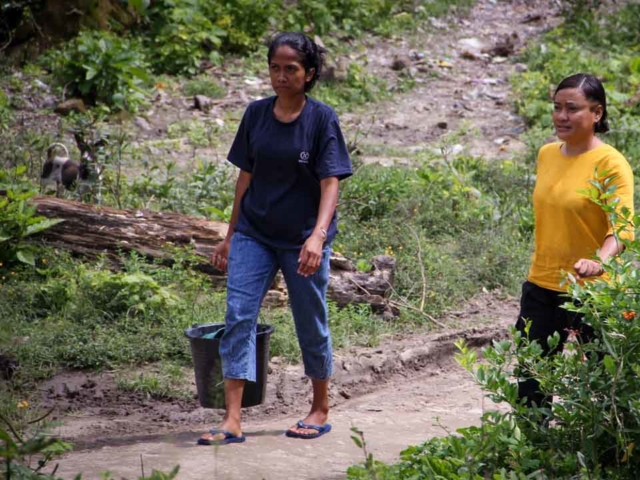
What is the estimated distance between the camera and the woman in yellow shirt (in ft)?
14.0

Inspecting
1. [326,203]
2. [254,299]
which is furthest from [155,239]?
[326,203]

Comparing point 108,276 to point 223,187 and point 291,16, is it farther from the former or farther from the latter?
point 291,16

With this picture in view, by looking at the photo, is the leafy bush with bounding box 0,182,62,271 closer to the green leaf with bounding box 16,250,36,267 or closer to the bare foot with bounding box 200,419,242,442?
the green leaf with bounding box 16,250,36,267

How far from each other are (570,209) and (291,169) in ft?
4.35

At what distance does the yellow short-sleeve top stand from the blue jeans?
1067 mm

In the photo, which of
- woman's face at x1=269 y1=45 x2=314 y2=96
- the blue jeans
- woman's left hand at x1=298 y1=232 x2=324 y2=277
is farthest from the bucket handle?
woman's face at x1=269 y1=45 x2=314 y2=96

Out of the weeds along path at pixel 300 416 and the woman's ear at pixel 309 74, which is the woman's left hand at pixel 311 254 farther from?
the weeds along path at pixel 300 416

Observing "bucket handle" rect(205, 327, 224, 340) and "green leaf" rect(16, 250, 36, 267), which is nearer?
"bucket handle" rect(205, 327, 224, 340)

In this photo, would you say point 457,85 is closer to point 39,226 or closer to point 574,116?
point 39,226

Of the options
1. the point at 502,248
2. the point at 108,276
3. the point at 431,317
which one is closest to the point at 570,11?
the point at 502,248

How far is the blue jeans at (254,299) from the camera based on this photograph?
4.74 meters

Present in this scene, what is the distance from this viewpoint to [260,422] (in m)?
5.50

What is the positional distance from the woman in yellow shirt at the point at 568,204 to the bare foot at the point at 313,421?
1.10 metres

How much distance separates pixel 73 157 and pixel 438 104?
5352mm
